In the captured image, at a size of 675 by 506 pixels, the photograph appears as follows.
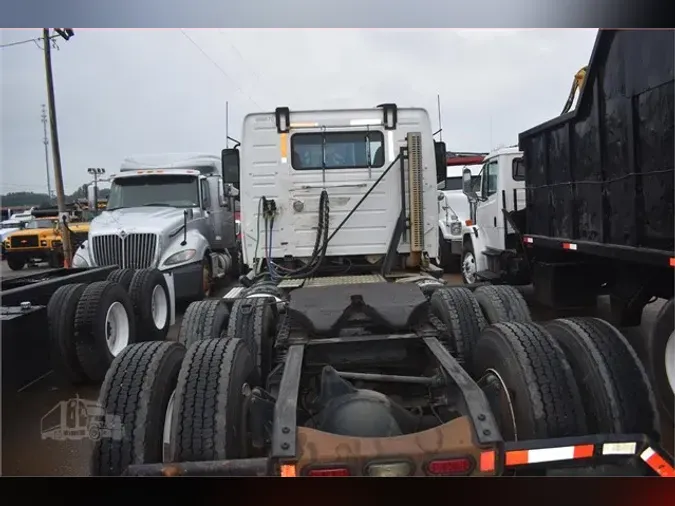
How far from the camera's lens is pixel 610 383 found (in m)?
2.77

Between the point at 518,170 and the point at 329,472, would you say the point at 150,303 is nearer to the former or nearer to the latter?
the point at 329,472

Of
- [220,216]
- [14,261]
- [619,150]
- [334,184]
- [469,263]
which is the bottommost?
[469,263]

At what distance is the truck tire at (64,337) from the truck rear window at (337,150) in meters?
2.61

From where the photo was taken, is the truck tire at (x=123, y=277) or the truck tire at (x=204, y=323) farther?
the truck tire at (x=123, y=277)

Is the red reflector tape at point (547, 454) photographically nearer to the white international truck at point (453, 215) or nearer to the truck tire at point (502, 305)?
the truck tire at point (502, 305)

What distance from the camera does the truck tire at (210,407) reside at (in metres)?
2.62

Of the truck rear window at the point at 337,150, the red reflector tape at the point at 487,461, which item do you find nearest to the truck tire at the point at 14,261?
the truck rear window at the point at 337,150

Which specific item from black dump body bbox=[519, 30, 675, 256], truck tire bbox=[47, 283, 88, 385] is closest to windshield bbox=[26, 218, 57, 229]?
truck tire bbox=[47, 283, 88, 385]

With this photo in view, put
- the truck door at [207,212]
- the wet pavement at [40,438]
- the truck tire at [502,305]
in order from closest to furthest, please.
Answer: the wet pavement at [40,438]
the truck tire at [502,305]
the truck door at [207,212]

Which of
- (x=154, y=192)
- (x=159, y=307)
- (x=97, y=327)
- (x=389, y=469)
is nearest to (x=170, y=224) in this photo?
(x=154, y=192)

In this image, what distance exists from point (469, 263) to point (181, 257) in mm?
5182

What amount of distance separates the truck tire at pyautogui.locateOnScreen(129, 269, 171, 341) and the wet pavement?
1227 mm

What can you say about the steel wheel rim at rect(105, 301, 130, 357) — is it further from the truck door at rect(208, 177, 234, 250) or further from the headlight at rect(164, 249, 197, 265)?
the truck door at rect(208, 177, 234, 250)
